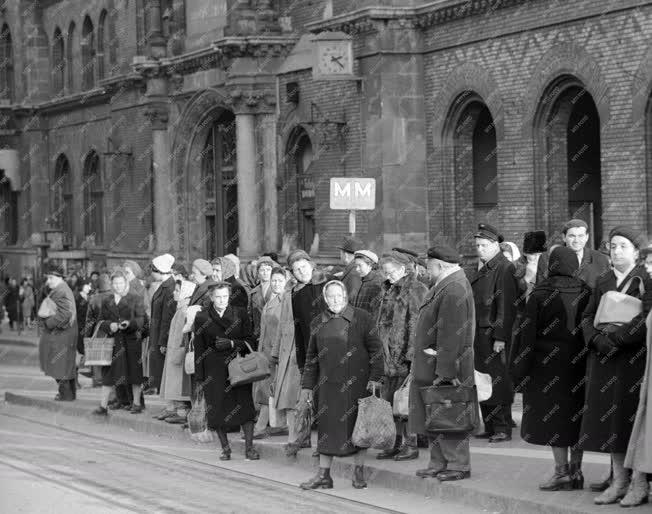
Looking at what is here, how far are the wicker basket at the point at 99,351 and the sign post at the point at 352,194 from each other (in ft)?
14.4

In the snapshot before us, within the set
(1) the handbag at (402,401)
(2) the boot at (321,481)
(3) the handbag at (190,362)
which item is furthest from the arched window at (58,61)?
(2) the boot at (321,481)

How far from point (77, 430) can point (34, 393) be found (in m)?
4.32

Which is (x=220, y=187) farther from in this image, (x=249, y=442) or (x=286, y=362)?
(x=249, y=442)

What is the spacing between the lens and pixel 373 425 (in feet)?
39.8

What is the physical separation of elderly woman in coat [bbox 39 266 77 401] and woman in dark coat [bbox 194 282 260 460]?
5.60m

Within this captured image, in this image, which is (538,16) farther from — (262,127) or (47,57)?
(47,57)

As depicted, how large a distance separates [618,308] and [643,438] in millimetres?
918

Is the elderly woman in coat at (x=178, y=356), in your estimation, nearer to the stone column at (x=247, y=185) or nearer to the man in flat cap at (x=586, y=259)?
the man in flat cap at (x=586, y=259)

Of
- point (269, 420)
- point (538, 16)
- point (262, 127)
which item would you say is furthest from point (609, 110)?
point (262, 127)

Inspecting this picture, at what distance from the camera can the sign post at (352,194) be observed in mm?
20969

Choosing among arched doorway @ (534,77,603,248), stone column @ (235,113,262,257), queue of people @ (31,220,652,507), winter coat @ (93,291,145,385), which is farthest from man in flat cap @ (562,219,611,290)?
stone column @ (235,113,262,257)

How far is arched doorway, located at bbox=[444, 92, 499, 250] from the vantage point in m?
24.3

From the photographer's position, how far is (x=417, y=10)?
80.6ft

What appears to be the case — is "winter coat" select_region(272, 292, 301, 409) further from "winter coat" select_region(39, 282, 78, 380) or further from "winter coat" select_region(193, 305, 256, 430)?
"winter coat" select_region(39, 282, 78, 380)
